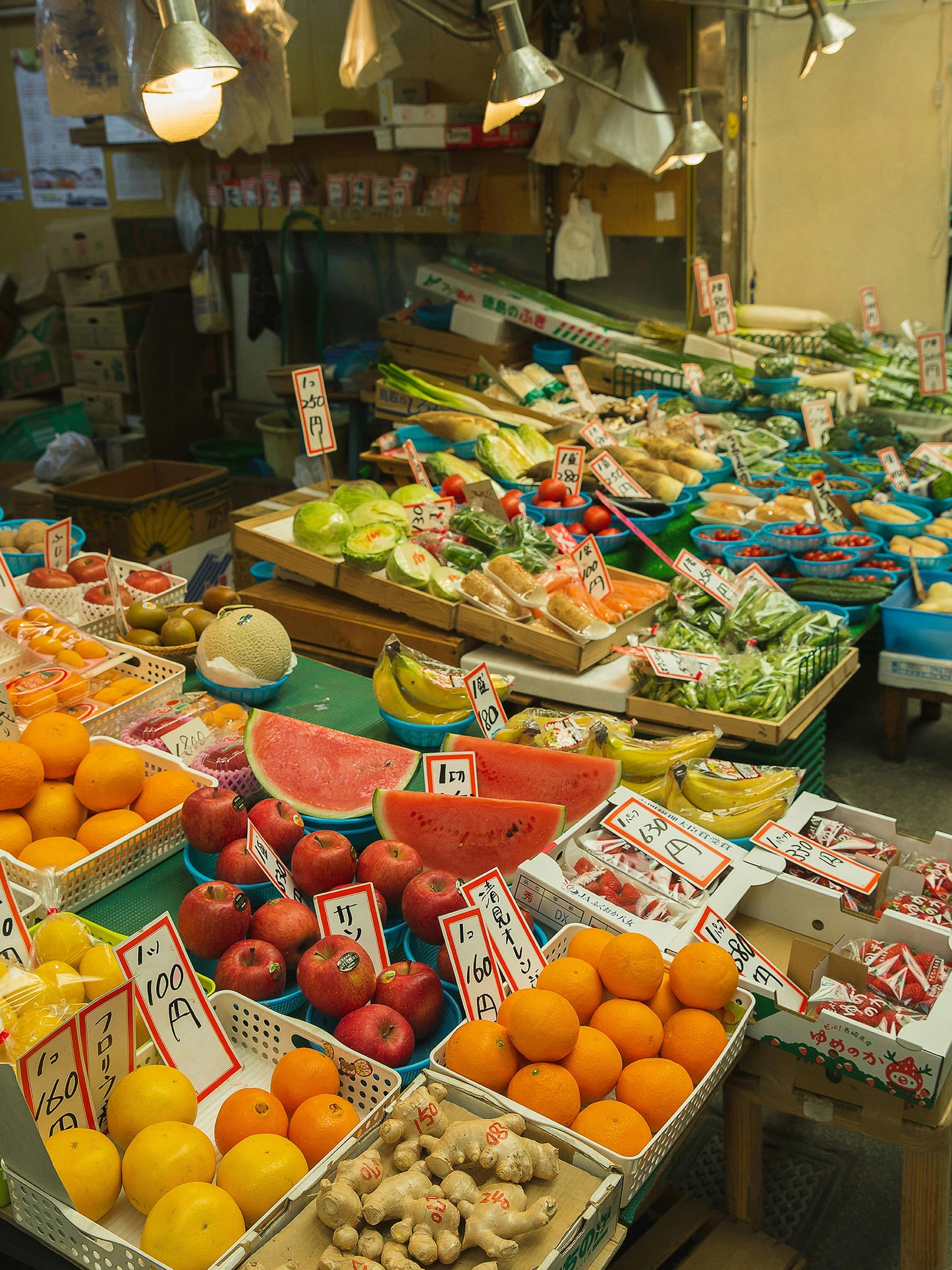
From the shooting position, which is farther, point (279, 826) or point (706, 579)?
point (706, 579)

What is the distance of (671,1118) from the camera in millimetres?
1449

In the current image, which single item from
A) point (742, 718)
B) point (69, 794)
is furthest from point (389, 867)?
point (742, 718)

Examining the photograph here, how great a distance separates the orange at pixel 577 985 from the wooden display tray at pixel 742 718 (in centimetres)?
124

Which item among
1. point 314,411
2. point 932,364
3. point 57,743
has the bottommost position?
point 57,743

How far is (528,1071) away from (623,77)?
603cm

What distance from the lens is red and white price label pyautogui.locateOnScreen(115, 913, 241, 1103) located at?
1.50 meters

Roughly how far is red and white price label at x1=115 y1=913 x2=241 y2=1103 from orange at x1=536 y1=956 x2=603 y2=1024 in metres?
0.49

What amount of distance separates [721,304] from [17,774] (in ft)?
15.9

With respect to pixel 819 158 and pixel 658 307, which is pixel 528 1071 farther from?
pixel 819 158

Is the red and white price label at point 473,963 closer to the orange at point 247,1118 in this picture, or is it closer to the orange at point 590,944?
the orange at point 590,944

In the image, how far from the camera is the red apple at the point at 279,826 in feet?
6.37

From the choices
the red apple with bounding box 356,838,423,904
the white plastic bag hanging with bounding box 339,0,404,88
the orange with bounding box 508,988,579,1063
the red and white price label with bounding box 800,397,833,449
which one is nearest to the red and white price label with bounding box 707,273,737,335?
the red and white price label with bounding box 800,397,833,449

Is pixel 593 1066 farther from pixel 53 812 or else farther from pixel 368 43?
Result: pixel 368 43

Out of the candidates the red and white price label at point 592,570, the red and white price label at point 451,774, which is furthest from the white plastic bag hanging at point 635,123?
the red and white price label at point 451,774
